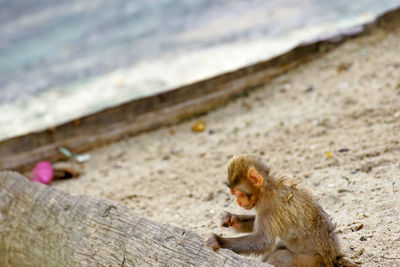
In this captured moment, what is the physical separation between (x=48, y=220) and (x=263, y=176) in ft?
5.31

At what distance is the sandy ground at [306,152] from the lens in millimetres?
3869

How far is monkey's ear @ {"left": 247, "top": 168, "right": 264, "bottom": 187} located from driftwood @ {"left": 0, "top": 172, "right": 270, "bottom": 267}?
18.4 inches

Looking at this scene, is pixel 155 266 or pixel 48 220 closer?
pixel 155 266

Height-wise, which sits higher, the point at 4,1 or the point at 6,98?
the point at 4,1

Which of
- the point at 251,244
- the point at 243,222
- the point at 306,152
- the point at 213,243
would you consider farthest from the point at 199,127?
the point at 213,243

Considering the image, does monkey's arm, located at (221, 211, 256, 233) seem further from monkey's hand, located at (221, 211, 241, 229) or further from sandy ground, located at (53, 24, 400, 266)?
sandy ground, located at (53, 24, 400, 266)

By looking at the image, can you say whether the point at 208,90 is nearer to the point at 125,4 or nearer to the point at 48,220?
the point at 48,220

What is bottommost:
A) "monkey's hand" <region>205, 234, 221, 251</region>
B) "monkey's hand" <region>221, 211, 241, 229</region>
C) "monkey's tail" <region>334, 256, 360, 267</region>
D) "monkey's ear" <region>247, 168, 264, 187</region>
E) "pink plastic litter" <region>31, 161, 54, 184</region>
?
"pink plastic litter" <region>31, 161, 54, 184</region>

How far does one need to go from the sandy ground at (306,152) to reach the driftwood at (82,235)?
2.78ft

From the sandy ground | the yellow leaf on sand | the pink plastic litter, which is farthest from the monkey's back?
the pink plastic litter

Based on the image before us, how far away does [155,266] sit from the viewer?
3094 millimetres

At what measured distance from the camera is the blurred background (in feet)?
24.8

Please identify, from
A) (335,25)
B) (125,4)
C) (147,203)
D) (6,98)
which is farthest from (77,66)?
(147,203)

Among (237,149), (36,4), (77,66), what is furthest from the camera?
(36,4)
